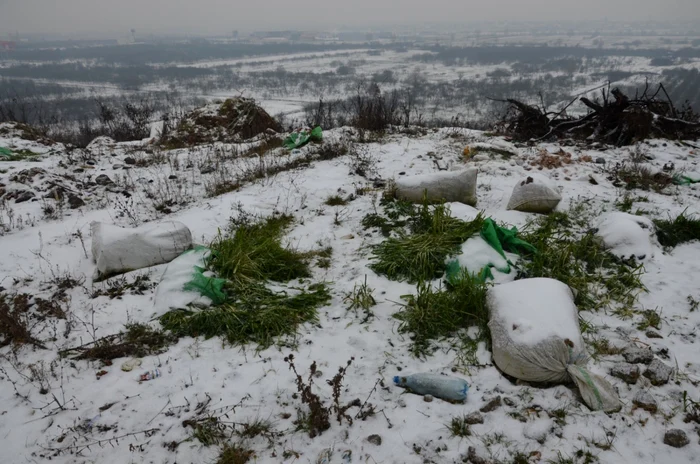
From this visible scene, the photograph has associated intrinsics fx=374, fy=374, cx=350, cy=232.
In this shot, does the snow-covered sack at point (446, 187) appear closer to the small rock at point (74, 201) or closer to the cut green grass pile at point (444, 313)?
the cut green grass pile at point (444, 313)

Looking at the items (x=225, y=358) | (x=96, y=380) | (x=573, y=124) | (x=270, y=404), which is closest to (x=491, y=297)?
(x=270, y=404)

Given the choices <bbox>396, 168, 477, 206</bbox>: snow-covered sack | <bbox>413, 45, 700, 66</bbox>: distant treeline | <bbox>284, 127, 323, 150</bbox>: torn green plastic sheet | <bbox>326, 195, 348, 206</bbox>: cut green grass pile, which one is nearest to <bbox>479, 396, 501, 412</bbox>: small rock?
<bbox>396, 168, 477, 206</bbox>: snow-covered sack

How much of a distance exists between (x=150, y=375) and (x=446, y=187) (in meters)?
3.73

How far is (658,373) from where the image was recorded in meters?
2.25

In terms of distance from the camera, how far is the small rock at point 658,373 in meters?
2.22

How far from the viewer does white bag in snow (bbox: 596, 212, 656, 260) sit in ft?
11.6

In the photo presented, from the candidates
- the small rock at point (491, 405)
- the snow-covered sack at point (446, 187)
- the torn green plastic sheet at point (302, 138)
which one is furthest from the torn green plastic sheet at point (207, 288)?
the torn green plastic sheet at point (302, 138)

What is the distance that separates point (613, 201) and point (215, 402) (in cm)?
510

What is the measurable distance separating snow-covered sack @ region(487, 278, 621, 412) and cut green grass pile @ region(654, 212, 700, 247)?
2.14 m

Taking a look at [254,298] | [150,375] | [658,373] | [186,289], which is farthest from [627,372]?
[186,289]

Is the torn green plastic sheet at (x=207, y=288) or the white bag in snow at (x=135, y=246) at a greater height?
the white bag in snow at (x=135, y=246)

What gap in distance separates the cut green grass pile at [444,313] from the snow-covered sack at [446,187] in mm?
1883

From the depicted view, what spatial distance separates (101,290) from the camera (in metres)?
3.36

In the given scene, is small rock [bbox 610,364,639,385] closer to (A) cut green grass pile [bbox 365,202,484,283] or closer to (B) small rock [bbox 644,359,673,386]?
(B) small rock [bbox 644,359,673,386]
